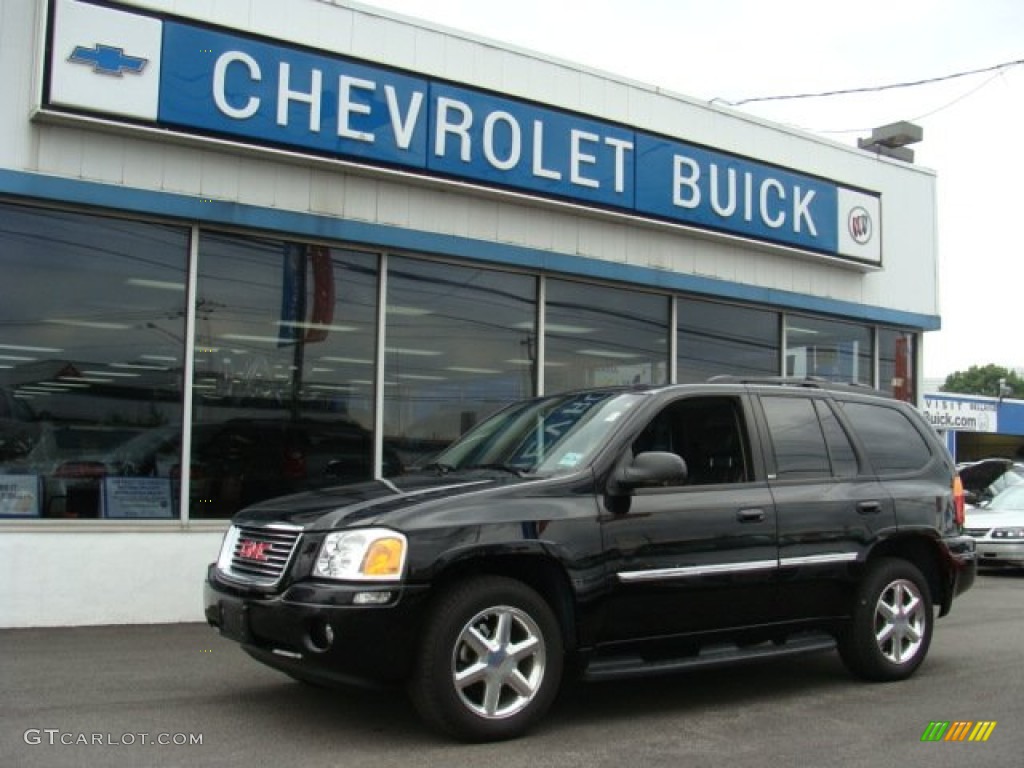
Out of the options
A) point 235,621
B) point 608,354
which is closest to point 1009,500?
point 608,354

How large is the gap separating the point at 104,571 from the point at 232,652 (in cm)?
180

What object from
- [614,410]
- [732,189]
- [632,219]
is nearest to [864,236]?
[732,189]

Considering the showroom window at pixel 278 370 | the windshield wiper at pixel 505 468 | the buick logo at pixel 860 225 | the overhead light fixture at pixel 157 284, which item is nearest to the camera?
the windshield wiper at pixel 505 468

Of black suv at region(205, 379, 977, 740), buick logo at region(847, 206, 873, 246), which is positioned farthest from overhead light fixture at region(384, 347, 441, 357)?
buick logo at region(847, 206, 873, 246)

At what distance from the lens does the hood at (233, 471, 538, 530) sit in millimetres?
4980

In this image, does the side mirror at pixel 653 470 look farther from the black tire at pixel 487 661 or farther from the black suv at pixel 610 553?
the black tire at pixel 487 661

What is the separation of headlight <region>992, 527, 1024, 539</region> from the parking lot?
6.73 meters

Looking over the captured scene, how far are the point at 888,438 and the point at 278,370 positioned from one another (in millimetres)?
5393

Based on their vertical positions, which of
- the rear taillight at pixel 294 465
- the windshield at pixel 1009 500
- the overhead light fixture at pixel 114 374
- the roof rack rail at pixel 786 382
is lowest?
the windshield at pixel 1009 500

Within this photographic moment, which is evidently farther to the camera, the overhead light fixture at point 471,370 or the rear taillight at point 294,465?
the overhead light fixture at point 471,370

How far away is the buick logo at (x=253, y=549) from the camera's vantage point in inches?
203

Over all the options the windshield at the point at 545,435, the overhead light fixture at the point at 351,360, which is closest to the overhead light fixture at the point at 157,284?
the overhead light fixture at the point at 351,360

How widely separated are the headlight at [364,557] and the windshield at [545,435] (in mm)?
1038

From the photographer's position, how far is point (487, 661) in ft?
16.1
